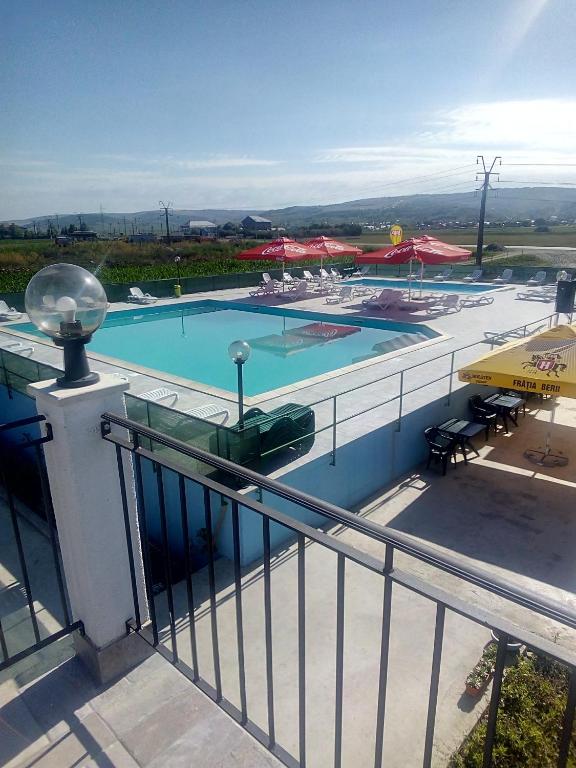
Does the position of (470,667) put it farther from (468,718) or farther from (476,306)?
(476,306)

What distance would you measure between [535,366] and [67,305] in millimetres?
5695

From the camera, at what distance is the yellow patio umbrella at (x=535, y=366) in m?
6.05

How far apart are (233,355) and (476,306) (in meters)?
14.0

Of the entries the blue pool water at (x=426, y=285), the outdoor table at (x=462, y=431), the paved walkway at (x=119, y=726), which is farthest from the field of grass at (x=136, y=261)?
the paved walkway at (x=119, y=726)

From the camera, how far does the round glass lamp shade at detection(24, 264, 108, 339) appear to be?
2.24 m

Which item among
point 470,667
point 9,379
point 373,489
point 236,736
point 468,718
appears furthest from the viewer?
point 9,379

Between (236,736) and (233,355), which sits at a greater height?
(233,355)

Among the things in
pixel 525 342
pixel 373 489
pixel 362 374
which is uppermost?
pixel 525 342

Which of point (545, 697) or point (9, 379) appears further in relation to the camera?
point (9, 379)

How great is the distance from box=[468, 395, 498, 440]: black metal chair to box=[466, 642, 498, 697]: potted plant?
4.75 m

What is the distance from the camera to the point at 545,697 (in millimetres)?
3430

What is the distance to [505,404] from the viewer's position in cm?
847

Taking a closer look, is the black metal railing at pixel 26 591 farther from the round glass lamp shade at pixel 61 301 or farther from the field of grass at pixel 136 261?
the field of grass at pixel 136 261

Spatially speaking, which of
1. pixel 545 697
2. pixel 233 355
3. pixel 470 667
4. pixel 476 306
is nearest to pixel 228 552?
pixel 233 355
